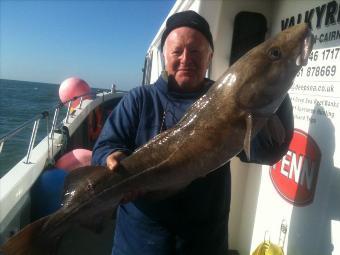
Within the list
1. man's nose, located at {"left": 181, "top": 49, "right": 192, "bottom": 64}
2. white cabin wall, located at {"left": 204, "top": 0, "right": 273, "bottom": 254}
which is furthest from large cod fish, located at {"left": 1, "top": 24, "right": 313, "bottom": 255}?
white cabin wall, located at {"left": 204, "top": 0, "right": 273, "bottom": 254}

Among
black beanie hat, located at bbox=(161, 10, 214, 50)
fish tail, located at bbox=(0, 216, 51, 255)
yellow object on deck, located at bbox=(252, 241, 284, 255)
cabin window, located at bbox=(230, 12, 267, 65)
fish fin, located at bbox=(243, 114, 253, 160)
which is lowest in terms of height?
yellow object on deck, located at bbox=(252, 241, 284, 255)

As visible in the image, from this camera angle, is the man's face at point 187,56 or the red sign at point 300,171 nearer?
the man's face at point 187,56

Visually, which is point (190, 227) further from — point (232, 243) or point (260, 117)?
point (232, 243)

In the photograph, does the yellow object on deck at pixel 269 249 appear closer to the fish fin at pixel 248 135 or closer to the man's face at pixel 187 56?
the fish fin at pixel 248 135

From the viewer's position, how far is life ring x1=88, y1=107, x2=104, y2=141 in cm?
1037

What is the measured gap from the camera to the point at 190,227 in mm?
2566

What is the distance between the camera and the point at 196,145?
7.88ft

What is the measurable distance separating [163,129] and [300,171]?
53.7 inches

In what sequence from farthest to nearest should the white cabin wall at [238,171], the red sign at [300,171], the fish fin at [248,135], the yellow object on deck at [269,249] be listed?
the white cabin wall at [238,171], the yellow object on deck at [269,249], the red sign at [300,171], the fish fin at [248,135]

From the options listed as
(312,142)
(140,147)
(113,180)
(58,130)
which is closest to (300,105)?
(312,142)

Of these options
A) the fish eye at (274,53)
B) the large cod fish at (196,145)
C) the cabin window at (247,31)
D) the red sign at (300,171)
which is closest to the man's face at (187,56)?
the large cod fish at (196,145)

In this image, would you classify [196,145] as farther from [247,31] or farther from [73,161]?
[73,161]

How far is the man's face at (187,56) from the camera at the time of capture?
8.63 ft

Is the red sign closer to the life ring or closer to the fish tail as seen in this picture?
the fish tail
